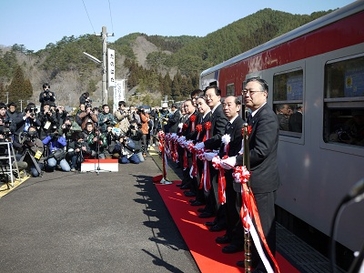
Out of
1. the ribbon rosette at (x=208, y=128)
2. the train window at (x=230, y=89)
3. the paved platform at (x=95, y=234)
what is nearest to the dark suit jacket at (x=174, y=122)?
the train window at (x=230, y=89)

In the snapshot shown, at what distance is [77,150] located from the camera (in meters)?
10.7

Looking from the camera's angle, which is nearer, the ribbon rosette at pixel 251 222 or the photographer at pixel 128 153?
Result: the ribbon rosette at pixel 251 222

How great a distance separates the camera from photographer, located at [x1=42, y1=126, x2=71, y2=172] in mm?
10445

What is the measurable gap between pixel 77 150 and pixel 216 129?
19.5ft

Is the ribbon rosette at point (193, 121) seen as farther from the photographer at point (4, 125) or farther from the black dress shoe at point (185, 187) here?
the photographer at point (4, 125)

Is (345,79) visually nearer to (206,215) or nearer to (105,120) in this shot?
(206,215)

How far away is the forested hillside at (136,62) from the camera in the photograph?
250 ft

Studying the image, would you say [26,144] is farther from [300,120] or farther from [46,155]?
[300,120]

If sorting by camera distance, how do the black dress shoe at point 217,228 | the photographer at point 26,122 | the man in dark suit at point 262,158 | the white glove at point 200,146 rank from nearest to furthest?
the man in dark suit at point 262,158 → the black dress shoe at point 217,228 → the white glove at point 200,146 → the photographer at point 26,122

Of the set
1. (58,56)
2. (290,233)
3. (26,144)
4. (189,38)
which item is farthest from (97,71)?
(290,233)

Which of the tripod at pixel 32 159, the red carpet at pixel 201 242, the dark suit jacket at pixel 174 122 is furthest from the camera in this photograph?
the dark suit jacket at pixel 174 122

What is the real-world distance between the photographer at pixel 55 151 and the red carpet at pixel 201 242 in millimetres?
4195

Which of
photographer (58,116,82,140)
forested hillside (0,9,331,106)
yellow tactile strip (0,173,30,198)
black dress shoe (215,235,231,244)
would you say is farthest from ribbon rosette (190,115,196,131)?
forested hillside (0,9,331,106)

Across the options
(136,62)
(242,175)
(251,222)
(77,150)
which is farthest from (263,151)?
(136,62)
